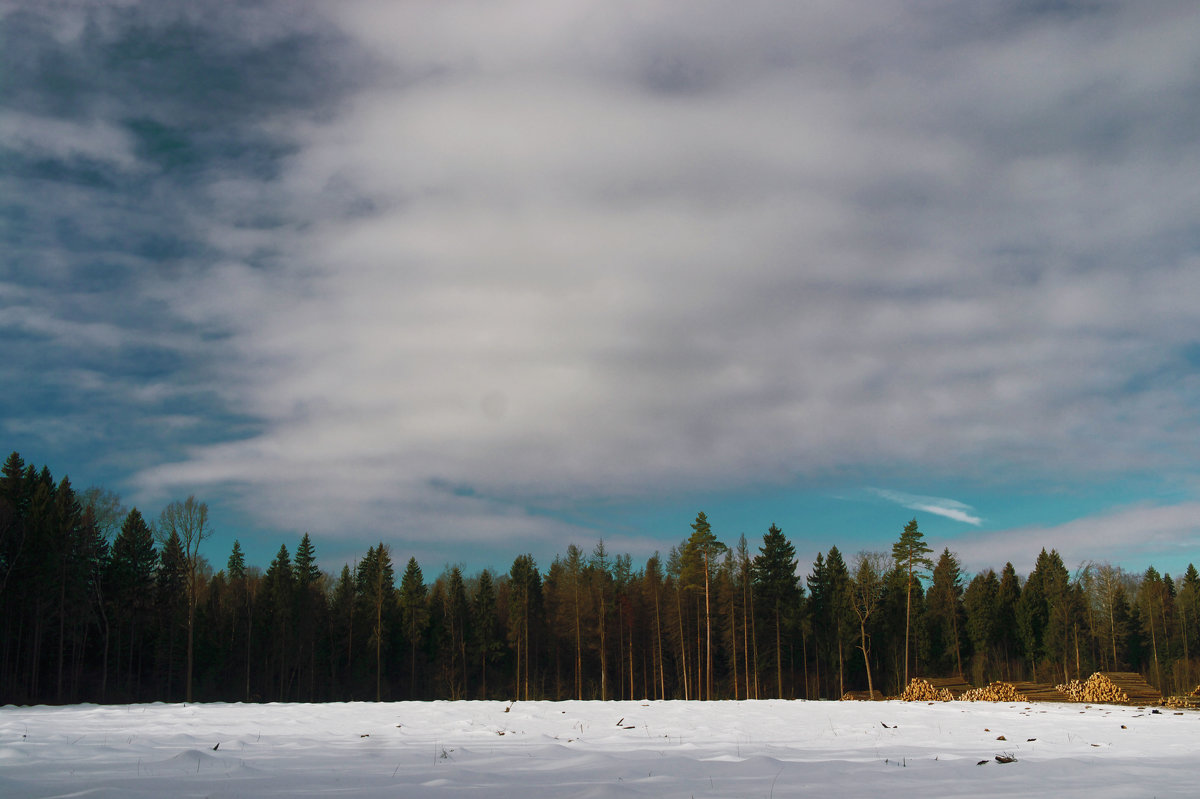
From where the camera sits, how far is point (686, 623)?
197ft

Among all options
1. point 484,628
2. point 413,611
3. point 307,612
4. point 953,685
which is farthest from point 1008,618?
point 307,612

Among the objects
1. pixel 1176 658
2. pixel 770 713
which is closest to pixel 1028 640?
pixel 1176 658

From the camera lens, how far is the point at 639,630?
62844 millimetres

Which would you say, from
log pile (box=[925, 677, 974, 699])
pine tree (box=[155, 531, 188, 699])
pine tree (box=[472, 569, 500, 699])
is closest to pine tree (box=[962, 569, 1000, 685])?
log pile (box=[925, 677, 974, 699])

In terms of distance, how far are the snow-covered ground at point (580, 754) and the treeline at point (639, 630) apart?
34.4 metres

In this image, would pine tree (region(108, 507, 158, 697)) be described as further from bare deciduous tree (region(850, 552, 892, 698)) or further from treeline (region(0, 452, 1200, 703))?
bare deciduous tree (region(850, 552, 892, 698))

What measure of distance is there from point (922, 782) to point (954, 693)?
33210mm

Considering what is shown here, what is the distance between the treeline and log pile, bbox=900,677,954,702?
14.2 m

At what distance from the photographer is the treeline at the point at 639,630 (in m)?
54.9

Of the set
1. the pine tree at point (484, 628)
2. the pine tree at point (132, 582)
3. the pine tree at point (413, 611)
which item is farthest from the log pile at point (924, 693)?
the pine tree at point (132, 582)

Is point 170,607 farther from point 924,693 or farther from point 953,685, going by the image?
point 953,685

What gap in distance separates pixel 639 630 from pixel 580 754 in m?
53.2

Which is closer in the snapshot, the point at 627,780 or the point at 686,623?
the point at 627,780

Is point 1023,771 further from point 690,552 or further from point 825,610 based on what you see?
point 825,610
